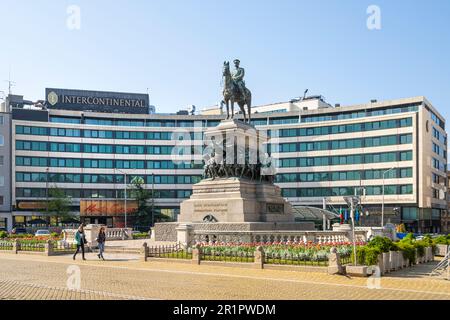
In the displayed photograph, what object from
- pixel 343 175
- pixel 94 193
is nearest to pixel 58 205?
pixel 94 193

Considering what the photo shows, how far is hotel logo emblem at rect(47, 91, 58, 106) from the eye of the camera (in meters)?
106

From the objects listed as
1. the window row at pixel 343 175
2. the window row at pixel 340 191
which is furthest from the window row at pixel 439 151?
the window row at pixel 340 191

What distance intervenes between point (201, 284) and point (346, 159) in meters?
76.9

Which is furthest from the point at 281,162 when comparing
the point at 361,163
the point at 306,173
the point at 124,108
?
the point at 124,108

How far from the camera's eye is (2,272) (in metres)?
24.1

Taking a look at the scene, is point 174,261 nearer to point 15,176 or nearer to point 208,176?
point 208,176

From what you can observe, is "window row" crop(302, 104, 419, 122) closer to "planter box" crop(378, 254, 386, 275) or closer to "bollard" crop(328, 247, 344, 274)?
"planter box" crop(378, 254, 386, 275)

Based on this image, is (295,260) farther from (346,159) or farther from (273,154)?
(273,154)

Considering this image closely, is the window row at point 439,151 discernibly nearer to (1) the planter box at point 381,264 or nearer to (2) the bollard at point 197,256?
(2) the bollard at point 197,256

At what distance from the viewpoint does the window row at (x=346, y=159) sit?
87188mm

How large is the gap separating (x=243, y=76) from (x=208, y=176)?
792 cm

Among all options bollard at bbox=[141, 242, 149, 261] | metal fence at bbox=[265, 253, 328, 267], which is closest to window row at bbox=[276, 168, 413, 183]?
bollard at bbox=[141, 242, 149, 261]

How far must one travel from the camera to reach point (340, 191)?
9325 cm

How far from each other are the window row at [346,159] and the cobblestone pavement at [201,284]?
212 ft
